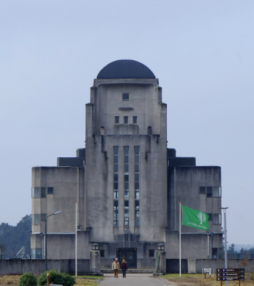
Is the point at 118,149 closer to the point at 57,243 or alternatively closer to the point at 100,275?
the point at 57,243

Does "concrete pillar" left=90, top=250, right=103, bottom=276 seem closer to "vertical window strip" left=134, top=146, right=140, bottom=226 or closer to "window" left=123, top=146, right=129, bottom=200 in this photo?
"vertical window strip" left=134, top=146, right=140, bottom=226

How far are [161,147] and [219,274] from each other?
39.0 meters

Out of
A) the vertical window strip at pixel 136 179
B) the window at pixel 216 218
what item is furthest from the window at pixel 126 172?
the window at pixel 216 218

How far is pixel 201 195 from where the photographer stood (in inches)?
3494

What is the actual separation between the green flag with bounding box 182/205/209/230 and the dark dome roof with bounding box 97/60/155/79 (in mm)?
23614

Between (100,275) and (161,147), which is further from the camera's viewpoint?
(161,147)

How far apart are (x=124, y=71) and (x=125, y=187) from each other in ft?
49.6

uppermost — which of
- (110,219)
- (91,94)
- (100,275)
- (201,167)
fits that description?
(91,94)

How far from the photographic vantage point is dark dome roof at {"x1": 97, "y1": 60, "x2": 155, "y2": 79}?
90125 mm

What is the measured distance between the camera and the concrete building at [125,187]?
278 feet

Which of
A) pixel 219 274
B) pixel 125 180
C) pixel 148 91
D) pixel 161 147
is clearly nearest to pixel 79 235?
pixel 125 180

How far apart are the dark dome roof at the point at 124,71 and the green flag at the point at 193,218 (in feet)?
77.5

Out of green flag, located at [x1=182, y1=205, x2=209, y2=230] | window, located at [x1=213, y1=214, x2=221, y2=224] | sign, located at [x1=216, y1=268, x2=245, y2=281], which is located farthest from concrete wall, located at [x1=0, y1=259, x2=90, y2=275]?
window, located at [x1=213, y1=214, x2=221, y2=224]

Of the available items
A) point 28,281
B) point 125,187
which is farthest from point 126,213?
point 28,281
